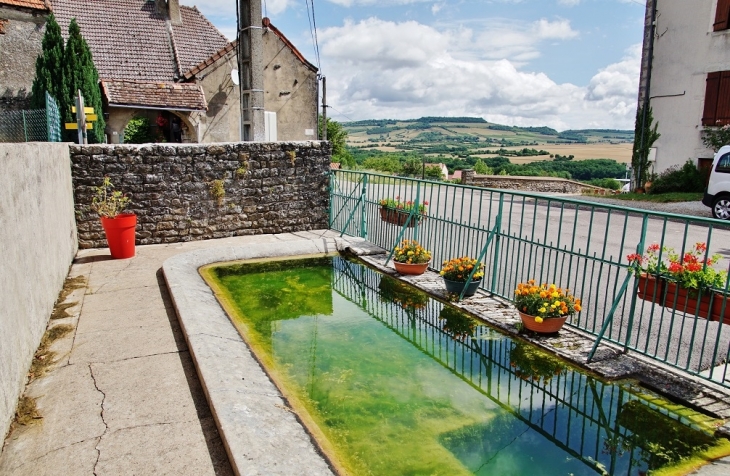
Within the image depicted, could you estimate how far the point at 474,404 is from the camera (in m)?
4.26

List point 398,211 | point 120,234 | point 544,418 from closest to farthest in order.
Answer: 1. point 544,418
2. point 120,234
3. point 398,211

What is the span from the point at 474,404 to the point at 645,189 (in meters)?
18.6

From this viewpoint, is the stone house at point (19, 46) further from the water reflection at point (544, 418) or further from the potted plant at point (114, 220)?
the water reflection at point (544, 418)

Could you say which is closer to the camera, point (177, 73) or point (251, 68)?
point (251, 68)

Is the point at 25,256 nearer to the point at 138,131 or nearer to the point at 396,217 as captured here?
the point at 396,217

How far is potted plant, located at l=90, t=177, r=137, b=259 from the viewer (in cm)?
805

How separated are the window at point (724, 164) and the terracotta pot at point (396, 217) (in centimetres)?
982

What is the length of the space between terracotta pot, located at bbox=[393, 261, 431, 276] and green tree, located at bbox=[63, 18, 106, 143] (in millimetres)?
11961

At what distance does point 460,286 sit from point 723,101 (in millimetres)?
16031

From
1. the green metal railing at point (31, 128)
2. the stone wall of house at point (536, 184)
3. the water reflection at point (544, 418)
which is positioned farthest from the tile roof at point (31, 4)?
the stone wall of house at point (536, 184)

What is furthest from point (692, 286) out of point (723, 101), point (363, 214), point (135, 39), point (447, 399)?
point (135, 39)

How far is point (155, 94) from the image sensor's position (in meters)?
17.2

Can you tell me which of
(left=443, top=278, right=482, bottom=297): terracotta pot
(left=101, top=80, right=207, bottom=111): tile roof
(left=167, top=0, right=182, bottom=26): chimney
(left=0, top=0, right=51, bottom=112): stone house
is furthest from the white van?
(left=0, top=0, right=51, bottom=112): stone house

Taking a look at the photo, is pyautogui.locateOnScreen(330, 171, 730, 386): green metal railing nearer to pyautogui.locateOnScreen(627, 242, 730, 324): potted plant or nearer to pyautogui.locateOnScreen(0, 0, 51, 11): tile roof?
pyautogui.locateOnScreen(627, 242, 730, 324): potted plant
